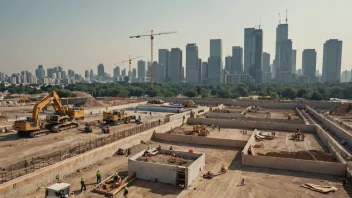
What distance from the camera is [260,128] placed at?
111 feet

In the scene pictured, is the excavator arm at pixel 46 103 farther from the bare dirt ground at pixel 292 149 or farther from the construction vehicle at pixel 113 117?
the bare dirt ground at pixel 292 149

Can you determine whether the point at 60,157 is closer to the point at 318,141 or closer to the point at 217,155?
the point at 217,155

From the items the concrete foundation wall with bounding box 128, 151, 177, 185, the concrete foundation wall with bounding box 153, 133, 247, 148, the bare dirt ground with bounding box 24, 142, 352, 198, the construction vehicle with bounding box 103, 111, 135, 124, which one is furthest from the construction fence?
the construction vehicle with bounding box 103, 111, 135, 124

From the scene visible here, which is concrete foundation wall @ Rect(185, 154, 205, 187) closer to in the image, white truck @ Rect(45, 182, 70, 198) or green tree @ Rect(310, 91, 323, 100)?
white truck @ Rect(45, 182, 70, 198)

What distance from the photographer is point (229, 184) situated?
15.8 meters

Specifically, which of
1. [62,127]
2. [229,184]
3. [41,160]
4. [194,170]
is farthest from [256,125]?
[41,160]

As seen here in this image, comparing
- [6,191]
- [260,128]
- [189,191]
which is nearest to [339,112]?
[260,128]

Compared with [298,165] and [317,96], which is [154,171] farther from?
[317,96]

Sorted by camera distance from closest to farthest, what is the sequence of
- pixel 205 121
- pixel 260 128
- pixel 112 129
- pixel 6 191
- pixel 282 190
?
pixel 6 191 → pixel 282 190 → pixel 112 129 → pixel 260 128 → pixel 205 121

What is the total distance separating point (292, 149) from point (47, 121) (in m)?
23.2

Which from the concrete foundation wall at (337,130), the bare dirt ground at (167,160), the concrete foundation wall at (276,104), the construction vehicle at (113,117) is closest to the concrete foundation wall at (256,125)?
the concrete foundation wall at (337,130)

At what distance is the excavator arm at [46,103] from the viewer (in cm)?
2491

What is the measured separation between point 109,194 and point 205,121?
23755 mm

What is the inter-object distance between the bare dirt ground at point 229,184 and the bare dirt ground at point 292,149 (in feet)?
13.5
